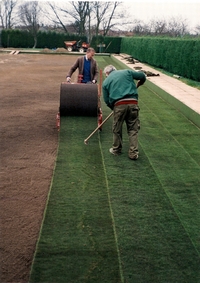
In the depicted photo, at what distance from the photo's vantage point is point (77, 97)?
27.3 ft

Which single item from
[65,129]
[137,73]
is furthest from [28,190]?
[65,129]

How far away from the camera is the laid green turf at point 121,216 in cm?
319

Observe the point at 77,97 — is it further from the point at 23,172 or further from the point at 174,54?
the point at 174,54

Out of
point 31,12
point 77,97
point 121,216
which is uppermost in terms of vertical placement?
point 31,12

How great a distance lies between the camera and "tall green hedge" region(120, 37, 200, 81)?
1652cm

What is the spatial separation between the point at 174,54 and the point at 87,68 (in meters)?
12.1

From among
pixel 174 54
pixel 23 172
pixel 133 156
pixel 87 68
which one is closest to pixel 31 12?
pixel 174 54

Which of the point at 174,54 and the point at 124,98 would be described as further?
the point at 174,54

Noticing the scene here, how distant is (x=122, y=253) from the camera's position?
343 centimetres

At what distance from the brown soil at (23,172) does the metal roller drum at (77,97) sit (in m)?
0.56

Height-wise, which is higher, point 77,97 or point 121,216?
point 77,97

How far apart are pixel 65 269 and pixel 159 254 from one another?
90 cm

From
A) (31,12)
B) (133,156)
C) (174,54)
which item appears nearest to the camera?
(133,156)

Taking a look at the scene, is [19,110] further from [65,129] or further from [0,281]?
[0,281]
